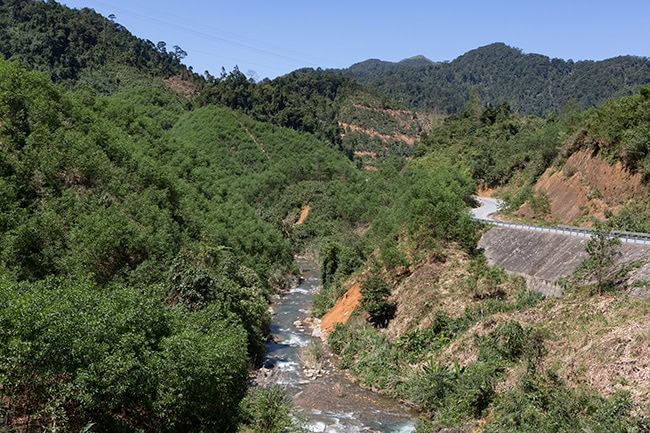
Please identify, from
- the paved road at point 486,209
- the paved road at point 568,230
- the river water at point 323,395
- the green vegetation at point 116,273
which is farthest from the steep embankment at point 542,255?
the green vegetation at point 116,273

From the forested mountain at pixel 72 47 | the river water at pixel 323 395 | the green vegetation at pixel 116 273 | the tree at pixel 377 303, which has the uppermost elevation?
the forested mountain at pixel 72 47

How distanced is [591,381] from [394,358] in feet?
39.1

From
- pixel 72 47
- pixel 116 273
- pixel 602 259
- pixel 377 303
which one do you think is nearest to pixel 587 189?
pixel 602 259

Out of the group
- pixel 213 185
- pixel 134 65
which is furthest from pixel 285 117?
pixel 213 185

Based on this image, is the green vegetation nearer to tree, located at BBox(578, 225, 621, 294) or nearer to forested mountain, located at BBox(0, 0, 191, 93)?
tree, located at BBox(578, 225, 621, 294)

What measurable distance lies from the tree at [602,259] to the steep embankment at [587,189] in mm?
13450

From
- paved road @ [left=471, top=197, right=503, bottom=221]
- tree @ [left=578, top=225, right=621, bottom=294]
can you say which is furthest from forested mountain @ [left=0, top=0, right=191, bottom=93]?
tree @ [left=578, top=225, right=621, bottom=294]

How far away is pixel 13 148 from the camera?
30844mm

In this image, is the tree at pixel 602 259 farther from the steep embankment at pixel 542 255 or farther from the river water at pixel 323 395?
the river water at pixel 323 395

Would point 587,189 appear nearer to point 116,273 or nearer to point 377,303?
point 377,303

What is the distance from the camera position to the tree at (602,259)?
23.9 metres

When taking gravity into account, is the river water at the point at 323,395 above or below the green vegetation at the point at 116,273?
below

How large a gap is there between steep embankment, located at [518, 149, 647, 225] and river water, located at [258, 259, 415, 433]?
68.7ft

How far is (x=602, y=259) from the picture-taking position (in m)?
24.0
